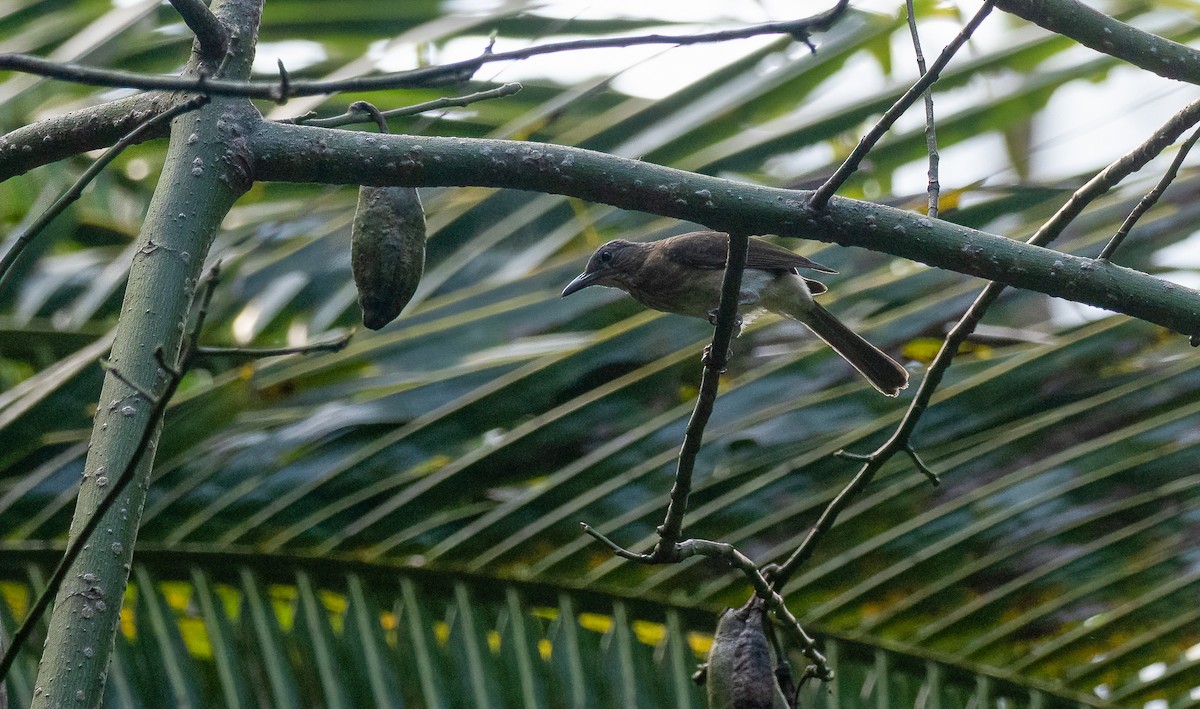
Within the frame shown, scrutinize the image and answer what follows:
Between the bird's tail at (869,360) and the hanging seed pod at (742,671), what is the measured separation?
3.43 feet

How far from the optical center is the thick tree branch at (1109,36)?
1.88 meters

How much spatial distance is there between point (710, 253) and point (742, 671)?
229cm

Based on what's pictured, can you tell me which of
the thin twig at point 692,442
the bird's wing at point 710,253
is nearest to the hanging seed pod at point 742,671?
the thin twig at point 692,442

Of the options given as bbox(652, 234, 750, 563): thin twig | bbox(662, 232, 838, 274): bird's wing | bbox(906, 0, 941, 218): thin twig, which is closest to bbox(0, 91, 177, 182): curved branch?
bbox(652, 234, 750, 563): thin twig

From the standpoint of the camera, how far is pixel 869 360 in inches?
103

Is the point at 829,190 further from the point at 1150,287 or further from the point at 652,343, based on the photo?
the point at 652,343

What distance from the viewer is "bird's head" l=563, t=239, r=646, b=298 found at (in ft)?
9.44

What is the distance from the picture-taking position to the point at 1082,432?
2730 mm

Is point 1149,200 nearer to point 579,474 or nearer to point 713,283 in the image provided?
point 579,474

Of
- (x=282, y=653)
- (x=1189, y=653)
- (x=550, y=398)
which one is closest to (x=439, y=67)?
(x=550, y=398)

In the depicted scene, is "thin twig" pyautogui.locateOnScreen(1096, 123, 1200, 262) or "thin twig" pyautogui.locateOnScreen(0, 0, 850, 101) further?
"thin twig" pyautogui.locateOnScreen(1096, 123, 1200, 262)

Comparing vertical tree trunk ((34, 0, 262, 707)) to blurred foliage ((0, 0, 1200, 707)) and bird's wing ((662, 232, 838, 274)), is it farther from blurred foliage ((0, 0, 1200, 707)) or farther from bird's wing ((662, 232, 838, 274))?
bird's wing ((662, 232, 838, 274))

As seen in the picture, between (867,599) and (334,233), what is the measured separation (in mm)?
1497

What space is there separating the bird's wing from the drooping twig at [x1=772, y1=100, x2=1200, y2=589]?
1433mm
